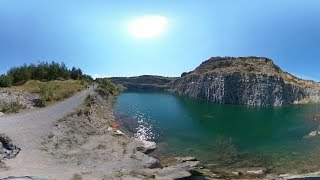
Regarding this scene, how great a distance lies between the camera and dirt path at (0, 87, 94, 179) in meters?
31.1

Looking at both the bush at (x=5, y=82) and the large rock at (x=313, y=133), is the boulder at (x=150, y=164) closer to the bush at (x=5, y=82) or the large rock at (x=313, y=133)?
the bush at (x=5, y=82)

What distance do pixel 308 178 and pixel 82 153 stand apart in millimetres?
22572

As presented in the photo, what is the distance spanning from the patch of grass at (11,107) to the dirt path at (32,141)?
6.40ft

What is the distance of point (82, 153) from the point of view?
3972cm

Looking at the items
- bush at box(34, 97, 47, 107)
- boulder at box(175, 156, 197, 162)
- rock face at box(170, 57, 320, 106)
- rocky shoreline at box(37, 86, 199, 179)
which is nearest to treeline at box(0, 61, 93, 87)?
bush at box(34, 97, 47, 107)

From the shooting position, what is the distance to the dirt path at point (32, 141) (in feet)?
102

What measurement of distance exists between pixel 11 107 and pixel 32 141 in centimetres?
1834

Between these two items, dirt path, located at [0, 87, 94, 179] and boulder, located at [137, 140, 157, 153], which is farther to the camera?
boulder, located at [137, 140, 157, 153]

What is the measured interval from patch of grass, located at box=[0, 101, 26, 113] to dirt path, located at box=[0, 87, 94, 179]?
6.40ft

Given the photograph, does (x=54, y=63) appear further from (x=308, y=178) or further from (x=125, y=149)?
(x=308, y=178)

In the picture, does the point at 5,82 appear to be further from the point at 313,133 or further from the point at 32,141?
the point at 313,133

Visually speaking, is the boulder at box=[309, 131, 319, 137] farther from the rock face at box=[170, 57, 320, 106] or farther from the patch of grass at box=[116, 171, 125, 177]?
the rock face at box=[170, 57, 320, 106]

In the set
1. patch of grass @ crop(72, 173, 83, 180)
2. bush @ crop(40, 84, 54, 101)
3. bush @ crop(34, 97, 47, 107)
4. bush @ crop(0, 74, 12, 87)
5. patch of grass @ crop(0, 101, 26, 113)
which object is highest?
bush @ crop(0, 74, 12, 87)

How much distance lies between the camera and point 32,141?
131 feet
